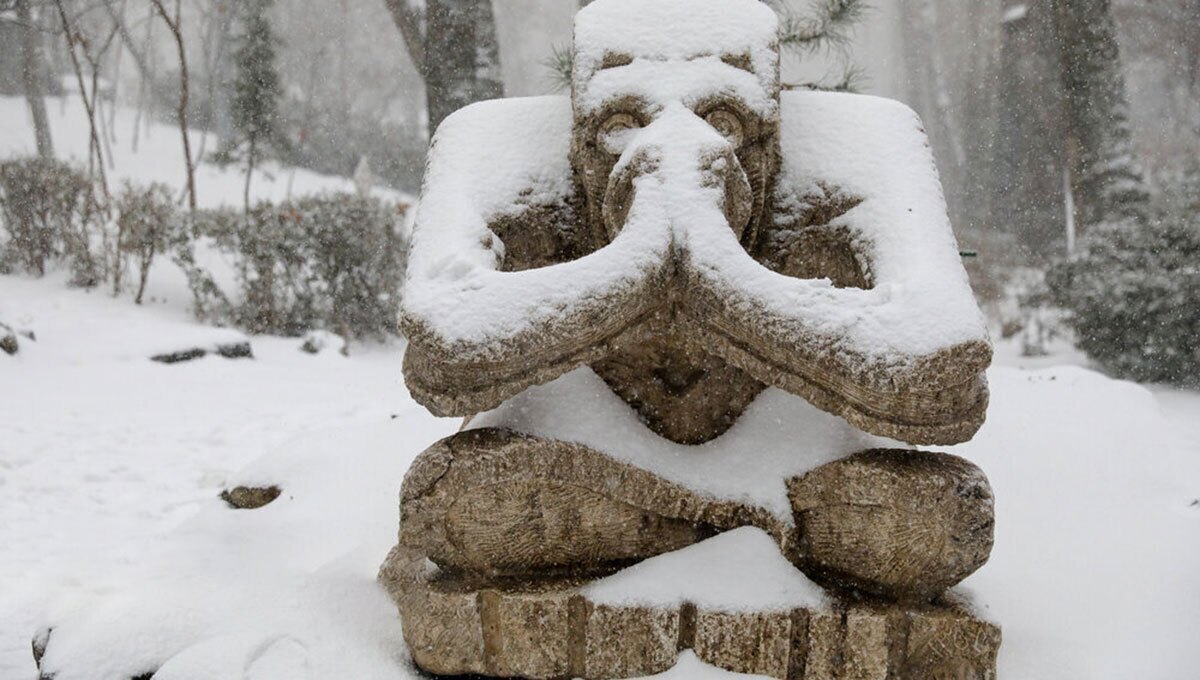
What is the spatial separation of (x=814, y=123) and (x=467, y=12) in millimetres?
3711

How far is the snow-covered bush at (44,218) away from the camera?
21.8 feet

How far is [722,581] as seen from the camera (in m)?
1.76

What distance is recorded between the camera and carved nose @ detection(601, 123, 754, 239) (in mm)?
1747

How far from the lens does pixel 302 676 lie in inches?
69.4

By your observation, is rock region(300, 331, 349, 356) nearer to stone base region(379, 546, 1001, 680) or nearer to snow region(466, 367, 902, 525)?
snow region(466, 367, 902, 525)

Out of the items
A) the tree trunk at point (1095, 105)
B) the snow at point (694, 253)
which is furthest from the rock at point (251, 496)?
the tree trunk at point (1095, 105)

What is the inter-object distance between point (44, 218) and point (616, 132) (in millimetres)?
6223

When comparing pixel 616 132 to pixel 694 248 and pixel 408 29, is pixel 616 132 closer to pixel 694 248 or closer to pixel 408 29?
→ pixel 694 248

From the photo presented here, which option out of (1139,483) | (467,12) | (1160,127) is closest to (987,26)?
(1160,127)

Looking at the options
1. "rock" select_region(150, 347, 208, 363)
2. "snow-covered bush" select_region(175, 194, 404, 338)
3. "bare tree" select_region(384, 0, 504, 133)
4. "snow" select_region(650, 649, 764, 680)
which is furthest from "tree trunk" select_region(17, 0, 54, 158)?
"snow" select_region(650, 649, 764, 680)

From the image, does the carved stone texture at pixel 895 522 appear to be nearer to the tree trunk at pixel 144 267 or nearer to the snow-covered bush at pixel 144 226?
the snow-covered bush at pixel 144 226

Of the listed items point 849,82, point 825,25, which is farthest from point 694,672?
point 825,25

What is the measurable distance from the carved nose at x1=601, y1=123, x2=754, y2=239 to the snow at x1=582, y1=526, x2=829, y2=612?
0.60m

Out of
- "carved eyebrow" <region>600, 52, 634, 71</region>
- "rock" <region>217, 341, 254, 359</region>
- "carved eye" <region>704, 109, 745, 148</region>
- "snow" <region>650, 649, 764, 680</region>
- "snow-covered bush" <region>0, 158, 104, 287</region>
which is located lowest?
"rock" <region>217, 341, 254, 359</region>
